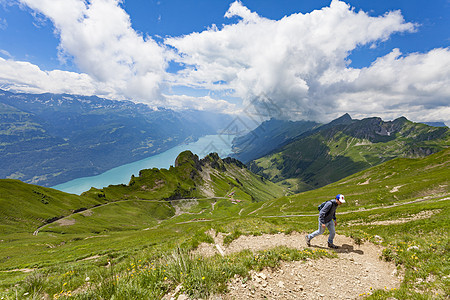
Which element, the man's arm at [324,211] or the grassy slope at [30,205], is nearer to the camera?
the man's arm at [324,211]

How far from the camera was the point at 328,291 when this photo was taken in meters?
6.89

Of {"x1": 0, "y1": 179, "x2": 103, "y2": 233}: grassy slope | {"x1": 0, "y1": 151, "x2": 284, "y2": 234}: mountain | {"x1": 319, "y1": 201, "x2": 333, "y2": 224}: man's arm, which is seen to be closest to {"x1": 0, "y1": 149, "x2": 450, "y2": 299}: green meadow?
{"x1": 0, "y1": 179, "x2": 103, "y2": 233}: grassy slope

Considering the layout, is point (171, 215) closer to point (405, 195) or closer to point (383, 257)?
point (405, 195)

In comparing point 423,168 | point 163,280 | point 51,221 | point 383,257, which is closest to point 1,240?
point 51,221

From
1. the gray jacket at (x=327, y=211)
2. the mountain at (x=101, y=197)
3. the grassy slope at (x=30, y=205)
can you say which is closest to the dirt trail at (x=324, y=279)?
the gray jacket at (x=327, y=211)

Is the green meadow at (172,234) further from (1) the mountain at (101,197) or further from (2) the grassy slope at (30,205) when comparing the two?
(1) the mountain at (101,197)

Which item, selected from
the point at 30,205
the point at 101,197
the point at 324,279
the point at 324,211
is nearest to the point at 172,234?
the point at 324,211

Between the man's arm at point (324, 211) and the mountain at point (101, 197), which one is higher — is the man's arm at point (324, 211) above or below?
below

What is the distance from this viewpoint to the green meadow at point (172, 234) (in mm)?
6344

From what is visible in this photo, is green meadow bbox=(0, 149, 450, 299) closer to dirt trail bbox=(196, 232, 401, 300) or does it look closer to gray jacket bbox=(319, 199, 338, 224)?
dirt trail bbox=(196, 232, 401, 300)

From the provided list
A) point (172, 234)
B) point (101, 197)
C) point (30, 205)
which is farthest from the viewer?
point (101, 197)

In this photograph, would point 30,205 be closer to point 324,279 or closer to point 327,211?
point 327,211

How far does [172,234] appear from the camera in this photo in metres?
35.3

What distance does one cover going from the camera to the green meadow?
250 inches
